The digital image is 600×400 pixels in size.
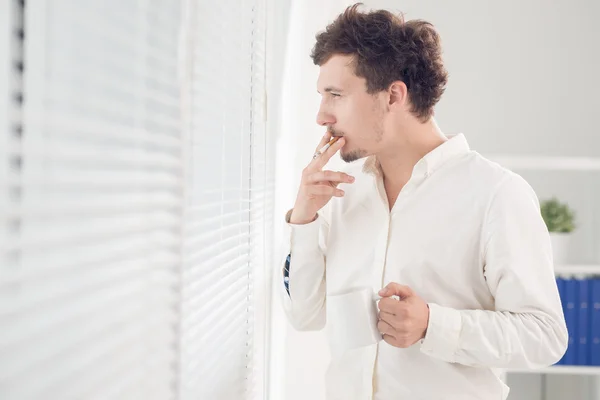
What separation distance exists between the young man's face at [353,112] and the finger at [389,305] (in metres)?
0.40

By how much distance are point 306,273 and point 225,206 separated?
11.8 inches

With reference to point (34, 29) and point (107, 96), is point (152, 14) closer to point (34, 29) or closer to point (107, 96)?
point (107, 96)

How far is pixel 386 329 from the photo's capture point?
1.34m

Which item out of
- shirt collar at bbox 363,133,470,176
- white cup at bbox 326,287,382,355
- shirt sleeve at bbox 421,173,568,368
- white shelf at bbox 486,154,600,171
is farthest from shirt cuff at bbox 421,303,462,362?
white shelf at bbox 486,154,600,171

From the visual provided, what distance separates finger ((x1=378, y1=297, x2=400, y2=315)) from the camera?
132cm

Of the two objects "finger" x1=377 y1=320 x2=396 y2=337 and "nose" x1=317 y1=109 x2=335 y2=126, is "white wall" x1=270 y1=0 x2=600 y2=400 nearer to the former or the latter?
"nose" x1=317 y1=109 x2=335 y2=126

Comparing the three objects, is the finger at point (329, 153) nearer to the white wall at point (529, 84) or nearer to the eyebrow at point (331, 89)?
the eyebrow at point (331, 89)

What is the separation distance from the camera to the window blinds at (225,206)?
1.16 meters

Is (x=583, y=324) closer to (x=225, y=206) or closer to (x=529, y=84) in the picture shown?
(x=529, y=84)

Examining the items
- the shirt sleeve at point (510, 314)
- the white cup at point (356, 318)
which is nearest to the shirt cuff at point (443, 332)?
the shirt sleeve at point (510, 314)

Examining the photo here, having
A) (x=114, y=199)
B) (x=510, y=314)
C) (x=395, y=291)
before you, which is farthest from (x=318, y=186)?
(x=114, y=199)

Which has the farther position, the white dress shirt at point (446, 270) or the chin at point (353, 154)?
the chin at point (353, 154)

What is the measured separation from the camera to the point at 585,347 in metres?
2.73

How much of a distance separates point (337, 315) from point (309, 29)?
147 cm
